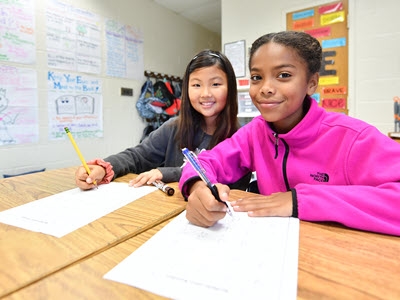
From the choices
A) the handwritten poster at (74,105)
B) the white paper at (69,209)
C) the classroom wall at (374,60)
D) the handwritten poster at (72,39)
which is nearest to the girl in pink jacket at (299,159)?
the white paper at (69,209)

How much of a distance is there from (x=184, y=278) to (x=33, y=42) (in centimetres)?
218

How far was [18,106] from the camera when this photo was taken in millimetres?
1844

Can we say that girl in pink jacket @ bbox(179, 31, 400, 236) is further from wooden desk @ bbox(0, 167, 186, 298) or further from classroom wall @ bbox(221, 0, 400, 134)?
classroom wall @ bbox(221, 0, 400, 134)

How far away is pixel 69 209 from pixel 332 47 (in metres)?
2.31

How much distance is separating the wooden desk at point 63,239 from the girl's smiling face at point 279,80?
37cm

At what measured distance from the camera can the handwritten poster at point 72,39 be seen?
203cm

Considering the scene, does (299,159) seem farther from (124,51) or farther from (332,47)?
(124,51)

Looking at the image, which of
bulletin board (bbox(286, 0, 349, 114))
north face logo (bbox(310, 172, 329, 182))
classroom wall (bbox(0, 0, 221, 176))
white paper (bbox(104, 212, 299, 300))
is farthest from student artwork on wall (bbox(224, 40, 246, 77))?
white paper (bbox(104, 212, 299, 300))

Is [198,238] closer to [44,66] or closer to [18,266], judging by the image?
[18,266]

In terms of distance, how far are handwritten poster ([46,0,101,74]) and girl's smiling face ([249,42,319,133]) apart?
6.13 ft

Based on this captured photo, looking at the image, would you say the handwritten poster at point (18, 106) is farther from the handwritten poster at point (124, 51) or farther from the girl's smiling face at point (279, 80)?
the girl's smiling face at point (279, 80)

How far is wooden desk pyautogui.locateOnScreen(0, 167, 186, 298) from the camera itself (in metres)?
0.38

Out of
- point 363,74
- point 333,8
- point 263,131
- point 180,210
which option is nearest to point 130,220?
point 180,210

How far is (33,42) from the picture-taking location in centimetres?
192
